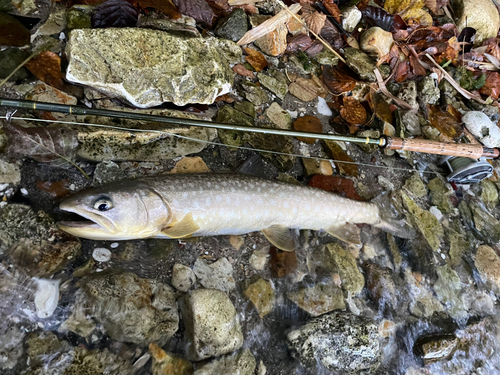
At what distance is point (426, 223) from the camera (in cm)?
417

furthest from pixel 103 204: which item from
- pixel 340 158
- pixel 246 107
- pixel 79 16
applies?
pixel 340 158

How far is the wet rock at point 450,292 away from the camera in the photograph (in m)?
3.87

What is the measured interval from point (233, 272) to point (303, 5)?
3886 millimetres

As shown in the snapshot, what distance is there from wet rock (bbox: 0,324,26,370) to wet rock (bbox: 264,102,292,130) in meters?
3.06

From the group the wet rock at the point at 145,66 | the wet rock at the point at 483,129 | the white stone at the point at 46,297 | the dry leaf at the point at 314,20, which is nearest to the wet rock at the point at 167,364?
the white stone at the point at 46,297

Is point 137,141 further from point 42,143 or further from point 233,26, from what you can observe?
point 233,26

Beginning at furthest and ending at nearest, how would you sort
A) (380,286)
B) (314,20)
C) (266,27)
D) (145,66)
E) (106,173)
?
(314,20) → (266,27) → (380,286) → (145,66) → (106,173)

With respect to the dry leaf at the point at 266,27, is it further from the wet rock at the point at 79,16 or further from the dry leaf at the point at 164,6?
the wet rock at the point at 79,16

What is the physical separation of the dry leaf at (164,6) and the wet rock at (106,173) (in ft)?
5.80

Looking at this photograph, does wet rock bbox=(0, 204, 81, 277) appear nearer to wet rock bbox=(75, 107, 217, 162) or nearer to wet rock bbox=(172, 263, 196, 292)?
wet rock bbox=(75, 107, 217, 162)

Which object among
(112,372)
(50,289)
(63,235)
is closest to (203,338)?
(112,372)

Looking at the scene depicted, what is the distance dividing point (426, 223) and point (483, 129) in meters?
2.03

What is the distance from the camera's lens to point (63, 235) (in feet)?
8.38

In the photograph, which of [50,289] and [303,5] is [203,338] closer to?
[50,289]
